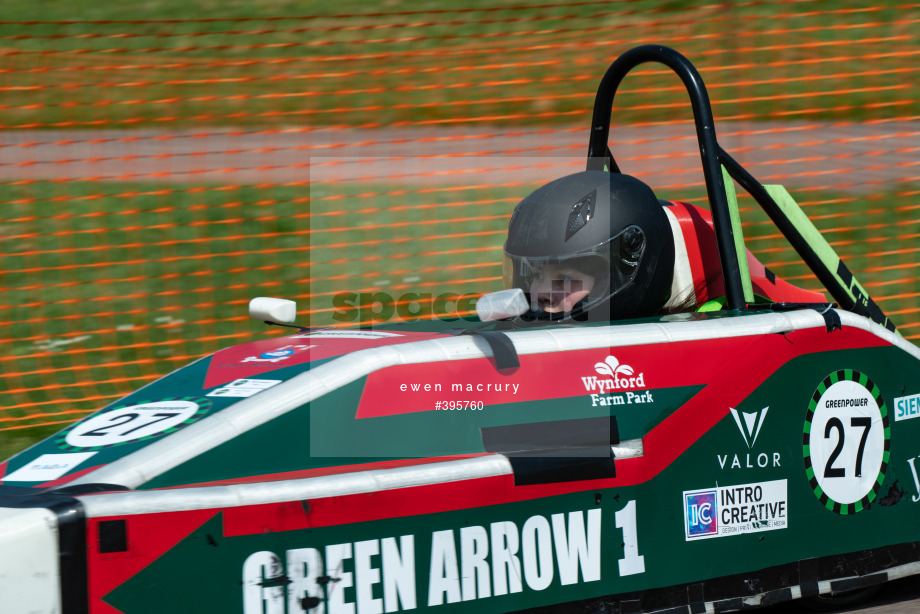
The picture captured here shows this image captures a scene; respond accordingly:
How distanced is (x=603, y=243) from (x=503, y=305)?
56cm

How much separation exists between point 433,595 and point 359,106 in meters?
8.65

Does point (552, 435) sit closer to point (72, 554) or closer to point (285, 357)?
point (285, 357)

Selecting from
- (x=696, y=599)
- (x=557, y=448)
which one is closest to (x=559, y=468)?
(x=557, y=448)

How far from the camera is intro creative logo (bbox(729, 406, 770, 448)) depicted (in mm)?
3411

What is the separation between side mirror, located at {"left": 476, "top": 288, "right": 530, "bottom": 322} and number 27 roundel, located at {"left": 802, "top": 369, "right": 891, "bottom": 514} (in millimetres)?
1030

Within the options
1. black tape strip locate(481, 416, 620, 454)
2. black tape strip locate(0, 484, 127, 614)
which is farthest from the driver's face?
black tape strip locate(0, 484, 127, 614)

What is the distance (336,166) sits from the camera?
19.9 feet

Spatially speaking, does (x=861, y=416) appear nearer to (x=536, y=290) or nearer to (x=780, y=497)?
(x=780, y=497)

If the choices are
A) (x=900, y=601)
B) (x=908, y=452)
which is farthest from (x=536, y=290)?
(x=900, y=601)

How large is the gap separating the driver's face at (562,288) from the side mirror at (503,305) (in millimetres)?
423

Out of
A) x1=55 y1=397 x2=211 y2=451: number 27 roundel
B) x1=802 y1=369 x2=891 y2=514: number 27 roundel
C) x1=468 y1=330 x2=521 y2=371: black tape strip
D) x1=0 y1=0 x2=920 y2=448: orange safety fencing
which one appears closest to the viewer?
x1=55 y1=397 x2=211 y2=451: number 27 roundel

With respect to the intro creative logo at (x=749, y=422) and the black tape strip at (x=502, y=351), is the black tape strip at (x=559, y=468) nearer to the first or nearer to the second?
the black tape strip at (x=502, y=351)

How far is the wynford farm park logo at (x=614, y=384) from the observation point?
3.25m

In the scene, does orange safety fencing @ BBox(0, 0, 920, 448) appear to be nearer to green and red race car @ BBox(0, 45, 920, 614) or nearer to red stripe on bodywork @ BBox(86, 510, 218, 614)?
green and red race car @ BBox(0, 45, 920, 614)
